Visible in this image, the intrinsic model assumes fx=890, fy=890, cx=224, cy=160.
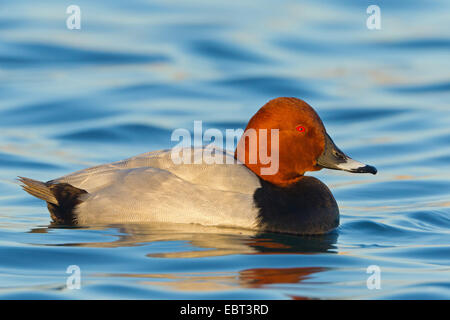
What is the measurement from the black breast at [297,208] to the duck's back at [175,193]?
Result: 0.10 metres

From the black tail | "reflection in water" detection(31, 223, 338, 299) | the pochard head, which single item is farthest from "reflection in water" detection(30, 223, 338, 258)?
the pochard head

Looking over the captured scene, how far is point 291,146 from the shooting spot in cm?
734

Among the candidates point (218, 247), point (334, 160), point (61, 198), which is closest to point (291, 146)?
point (334, 160)

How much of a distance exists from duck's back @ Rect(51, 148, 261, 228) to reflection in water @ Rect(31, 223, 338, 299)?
0.31 ft

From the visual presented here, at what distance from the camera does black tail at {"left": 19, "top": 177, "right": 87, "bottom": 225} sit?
7238 millimetres

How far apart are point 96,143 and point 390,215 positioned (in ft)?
14.6

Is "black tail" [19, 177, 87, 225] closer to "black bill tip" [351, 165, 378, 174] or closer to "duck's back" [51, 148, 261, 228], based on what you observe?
"duck's back" [51, 148, 261, 228]

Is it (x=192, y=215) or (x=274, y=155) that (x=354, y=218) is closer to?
(x=274, y=155)

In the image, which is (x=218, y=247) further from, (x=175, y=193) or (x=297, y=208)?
(x=297, y=208)

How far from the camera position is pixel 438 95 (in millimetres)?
13133

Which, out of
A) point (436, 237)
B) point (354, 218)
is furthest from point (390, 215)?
point (436, 237)

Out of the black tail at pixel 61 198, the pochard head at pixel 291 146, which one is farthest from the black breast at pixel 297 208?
the black tail at pixel 61 198

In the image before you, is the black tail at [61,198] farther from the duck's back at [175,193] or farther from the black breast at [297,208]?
the black breast at [297,208]

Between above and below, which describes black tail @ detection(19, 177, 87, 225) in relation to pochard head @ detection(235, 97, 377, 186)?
below
